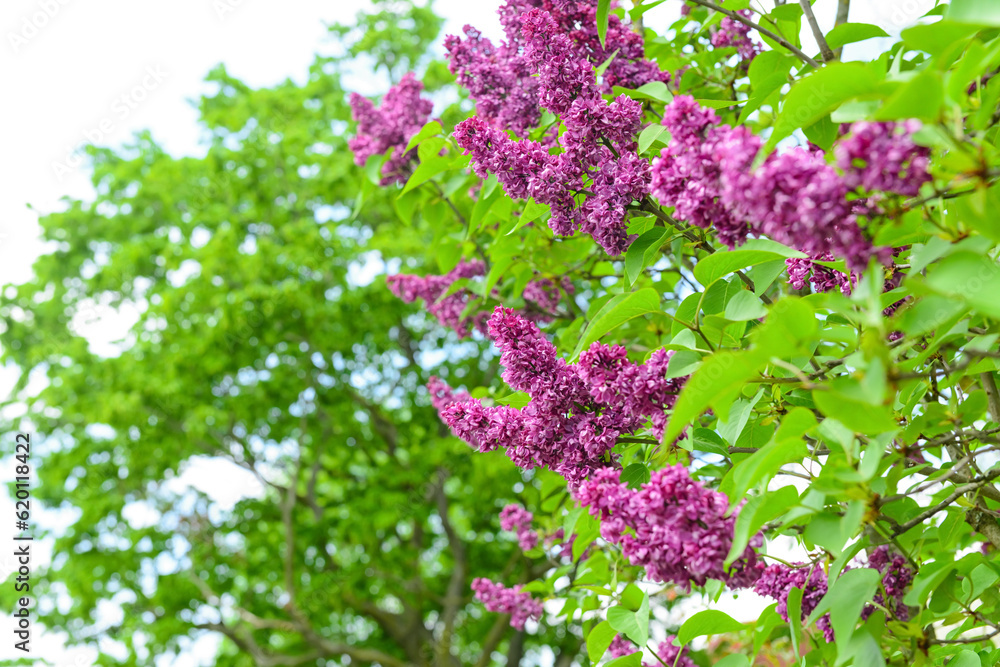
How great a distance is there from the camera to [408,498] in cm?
867

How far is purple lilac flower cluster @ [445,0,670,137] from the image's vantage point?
2.38 m

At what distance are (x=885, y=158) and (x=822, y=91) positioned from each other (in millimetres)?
196

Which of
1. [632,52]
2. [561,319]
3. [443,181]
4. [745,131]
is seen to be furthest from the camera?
[561,319]

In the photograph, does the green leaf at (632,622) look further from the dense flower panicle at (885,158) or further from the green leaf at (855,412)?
the dense flower panicle at (885,158)

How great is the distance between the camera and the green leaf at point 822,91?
1142 millimetres

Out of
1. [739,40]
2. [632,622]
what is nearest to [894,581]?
[632,622]

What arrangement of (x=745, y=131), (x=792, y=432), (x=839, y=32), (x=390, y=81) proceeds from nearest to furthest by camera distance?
(x=745, y=131) < (x=792, y=432) < (x=839, y=32) < (x=390, y=81)

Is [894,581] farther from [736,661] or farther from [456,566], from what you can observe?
[456,566]

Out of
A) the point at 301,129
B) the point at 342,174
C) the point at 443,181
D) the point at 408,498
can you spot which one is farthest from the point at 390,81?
the point at 443,181

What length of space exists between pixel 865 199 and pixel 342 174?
321 inches

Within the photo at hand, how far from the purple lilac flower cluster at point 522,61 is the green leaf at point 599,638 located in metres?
1.60

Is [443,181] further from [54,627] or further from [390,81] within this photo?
[54,627]

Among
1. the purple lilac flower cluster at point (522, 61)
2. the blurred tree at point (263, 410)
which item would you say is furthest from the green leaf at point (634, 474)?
the blurred tree at point (263, 410)

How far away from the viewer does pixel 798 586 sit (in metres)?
1.92
